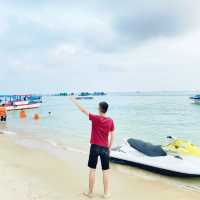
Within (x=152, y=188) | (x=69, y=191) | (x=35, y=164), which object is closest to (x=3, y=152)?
(x=35, y=164)

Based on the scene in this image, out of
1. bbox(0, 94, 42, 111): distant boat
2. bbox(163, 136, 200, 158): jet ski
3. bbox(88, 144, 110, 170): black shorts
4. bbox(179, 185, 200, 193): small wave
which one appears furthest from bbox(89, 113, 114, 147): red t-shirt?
bbox(0, 94, 42, 111): distant boat

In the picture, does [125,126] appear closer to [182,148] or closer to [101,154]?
[182,148]

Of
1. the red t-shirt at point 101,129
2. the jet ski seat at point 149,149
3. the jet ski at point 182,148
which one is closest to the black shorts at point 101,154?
the red t-shirt at point 101,129

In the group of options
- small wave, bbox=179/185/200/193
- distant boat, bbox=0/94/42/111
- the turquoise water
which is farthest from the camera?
distant boat, bbox=0/94/42/111

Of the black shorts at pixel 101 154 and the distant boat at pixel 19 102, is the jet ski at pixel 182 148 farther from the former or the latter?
the distant boat at pixel 19 102

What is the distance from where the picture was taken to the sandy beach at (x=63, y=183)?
18.6ft

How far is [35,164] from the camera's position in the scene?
8.73 meters

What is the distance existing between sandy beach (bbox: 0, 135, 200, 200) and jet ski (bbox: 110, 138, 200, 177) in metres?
0.34

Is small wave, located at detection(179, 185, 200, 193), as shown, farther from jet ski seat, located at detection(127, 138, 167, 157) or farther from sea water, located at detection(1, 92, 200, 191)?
jet ski seat, located at detection(127, 138, 167, 157)

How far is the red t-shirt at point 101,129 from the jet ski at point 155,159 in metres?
3.47

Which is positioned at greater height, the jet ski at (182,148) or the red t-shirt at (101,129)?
the red t-shirt at (101,129)

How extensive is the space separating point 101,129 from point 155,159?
3.75 metres

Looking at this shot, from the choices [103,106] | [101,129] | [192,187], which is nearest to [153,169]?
[192,187]

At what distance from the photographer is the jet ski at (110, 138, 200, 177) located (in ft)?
24.9
